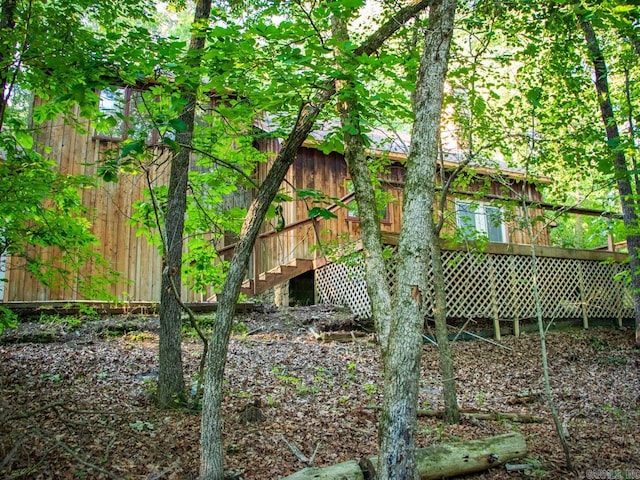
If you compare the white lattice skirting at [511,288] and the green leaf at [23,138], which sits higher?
the green leaf at [23,138]

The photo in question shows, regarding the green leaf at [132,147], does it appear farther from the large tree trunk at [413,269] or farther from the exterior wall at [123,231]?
the exterior wall at [123,231]

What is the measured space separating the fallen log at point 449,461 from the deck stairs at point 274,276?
22.0 ft

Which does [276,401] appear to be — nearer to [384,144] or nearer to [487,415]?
[487,415]

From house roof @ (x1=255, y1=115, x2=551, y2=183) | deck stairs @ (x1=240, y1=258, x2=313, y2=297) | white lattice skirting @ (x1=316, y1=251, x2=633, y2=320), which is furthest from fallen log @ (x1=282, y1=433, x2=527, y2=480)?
deck stairs @ (x1=240, y1=258, x2=313, y2=297)

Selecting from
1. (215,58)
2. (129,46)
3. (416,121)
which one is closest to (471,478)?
(416,121)

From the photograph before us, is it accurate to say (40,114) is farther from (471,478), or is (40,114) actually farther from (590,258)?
(590,258)

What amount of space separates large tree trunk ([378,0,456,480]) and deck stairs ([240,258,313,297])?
738 cm

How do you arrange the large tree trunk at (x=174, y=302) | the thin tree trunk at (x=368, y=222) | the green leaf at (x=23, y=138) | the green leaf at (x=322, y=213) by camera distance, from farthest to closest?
the large tree trunk at (x=174, y=302), the green leaf at (x=23, y=138), the thin tree trunk at (x=368, y=222), the green leaf at (x=322, y=213)

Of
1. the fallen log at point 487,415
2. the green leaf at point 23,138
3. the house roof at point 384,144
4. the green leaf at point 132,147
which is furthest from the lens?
the fallen log at point 487,415

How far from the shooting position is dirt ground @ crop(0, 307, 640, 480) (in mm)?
3852

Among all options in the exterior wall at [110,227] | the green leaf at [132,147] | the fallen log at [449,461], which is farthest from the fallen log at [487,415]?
the exterior wall at [110,227]

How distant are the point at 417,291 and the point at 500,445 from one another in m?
2.00

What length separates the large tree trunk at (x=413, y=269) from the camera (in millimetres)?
2793

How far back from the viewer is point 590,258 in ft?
35.5
